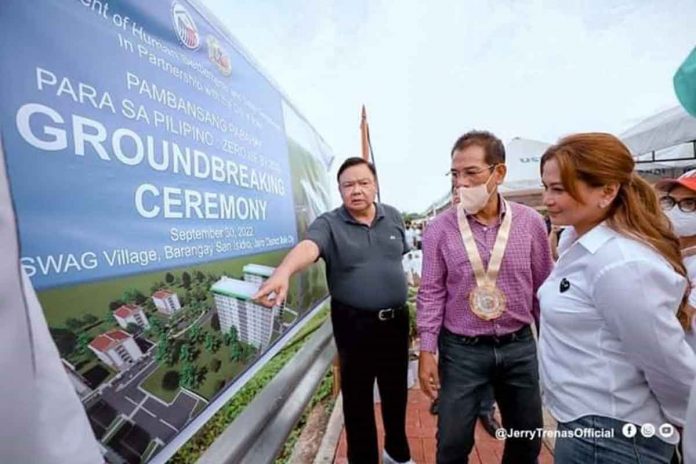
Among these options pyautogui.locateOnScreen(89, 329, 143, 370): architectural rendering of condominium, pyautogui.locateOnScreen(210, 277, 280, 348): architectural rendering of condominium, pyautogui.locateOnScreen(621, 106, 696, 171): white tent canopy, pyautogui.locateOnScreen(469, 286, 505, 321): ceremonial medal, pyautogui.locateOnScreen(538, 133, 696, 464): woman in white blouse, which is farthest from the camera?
pyautogui.locateOnScreen(621, 106, 696, 171): white tent canopy

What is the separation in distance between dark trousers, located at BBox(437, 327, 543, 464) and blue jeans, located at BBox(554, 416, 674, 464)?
0.45 metres

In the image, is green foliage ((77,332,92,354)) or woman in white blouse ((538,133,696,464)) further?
woman in white blouse ((538,133,696,464))

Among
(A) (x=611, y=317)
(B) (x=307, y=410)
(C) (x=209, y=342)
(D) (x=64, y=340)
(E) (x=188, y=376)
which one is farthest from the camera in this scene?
(B) (x=307, y=410)

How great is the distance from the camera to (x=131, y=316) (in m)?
0.99

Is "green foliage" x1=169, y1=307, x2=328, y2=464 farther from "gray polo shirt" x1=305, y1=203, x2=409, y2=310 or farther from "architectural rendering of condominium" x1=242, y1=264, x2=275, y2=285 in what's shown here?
"gray polo shirt" x1=305, y1=203, x2=409, y2=310

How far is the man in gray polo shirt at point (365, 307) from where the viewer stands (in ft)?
6.75

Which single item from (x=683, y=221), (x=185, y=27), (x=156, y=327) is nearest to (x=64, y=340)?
(x=156, y=327)

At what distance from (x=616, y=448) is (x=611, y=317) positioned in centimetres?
38

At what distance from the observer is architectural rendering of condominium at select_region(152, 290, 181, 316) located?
1.08 meters

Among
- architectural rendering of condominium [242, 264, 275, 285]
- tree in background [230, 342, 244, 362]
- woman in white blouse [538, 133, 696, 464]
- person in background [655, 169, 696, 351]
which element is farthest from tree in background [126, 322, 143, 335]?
person in background [655, 169, 696, 351]

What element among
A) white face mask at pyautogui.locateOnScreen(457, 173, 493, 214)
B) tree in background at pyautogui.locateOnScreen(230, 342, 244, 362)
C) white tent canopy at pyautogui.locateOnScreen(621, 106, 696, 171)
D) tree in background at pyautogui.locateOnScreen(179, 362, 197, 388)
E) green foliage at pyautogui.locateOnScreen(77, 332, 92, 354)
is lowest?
tree in background at pyautogui.locateOnScreen(230, 342, 244, 362)

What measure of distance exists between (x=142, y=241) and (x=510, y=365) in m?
1.44

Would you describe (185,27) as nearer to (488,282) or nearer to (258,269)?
(258,269)

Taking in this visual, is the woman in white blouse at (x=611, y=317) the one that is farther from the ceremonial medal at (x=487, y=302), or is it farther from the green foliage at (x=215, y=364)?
the green foliage at (x=215, y=364)
